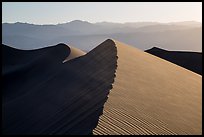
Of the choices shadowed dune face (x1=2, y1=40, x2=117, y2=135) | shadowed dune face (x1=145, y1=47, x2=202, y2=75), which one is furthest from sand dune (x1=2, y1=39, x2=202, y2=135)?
shadowed dune face (x1=145, y1=47, x2=202, y2=75)

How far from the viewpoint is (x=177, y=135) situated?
7391mm

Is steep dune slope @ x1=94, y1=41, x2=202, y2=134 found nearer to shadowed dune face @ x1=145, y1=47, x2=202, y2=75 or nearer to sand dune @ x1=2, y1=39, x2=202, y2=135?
sand dune @ x1=2, y1=39, x2=202, y2=135

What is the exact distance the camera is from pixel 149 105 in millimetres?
8703

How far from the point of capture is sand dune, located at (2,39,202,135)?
709 centimetres

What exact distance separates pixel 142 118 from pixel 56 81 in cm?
770

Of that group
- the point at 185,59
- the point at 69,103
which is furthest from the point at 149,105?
the point at 185,59

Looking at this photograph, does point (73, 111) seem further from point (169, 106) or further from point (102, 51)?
point (102, 51)

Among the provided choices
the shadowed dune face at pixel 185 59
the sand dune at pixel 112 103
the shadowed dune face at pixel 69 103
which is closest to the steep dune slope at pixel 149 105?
the sand dune at pixel 112 103

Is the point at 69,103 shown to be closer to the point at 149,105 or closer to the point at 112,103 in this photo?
the point at 112,103

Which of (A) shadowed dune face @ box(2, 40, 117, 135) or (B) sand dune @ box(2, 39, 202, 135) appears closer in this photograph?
(B) sand dune @ box(2, 39, 202, 135)

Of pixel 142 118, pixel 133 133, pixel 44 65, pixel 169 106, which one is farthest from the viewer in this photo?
pixel 44 65

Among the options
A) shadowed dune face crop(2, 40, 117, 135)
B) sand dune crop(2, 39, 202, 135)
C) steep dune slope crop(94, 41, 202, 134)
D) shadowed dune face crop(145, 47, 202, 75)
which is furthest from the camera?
shadowed dune face crop(145, 47, 202, 75)

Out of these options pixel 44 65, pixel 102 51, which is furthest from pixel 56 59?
pixel 102 51

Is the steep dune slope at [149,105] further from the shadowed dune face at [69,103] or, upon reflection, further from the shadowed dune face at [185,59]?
the shadowed dune face at [185,59]
